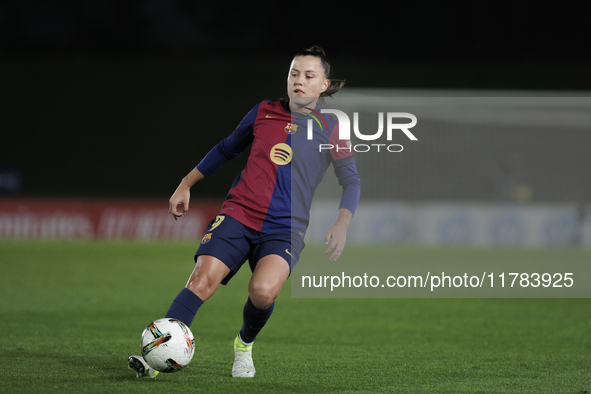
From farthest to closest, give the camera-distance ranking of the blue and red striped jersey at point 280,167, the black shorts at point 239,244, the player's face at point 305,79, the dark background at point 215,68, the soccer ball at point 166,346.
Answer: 1. the dark background at point 215,68
2. the player's face at point 305,79
3. the blue and red striped jersey at point 280,167
4. the black shorts at point 239,244
5. the soccer ball at point 166,346

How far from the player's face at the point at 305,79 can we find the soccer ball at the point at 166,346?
4.79ft

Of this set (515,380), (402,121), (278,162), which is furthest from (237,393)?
(402,121)

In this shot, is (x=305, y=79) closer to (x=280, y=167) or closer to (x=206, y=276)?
(x=280, y=167)

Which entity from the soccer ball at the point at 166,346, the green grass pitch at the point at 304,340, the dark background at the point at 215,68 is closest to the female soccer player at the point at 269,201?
the soccer ball at the point at 166,346

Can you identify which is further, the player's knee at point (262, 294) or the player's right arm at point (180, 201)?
the player's right arm at point (180, 201)

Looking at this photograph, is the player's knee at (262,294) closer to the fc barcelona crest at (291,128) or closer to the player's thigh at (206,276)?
the player's thigh at (206,276)

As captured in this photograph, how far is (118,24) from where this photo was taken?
1792 centimetres

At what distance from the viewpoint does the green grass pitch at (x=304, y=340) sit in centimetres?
384

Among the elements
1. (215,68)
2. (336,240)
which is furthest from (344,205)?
(215,68)

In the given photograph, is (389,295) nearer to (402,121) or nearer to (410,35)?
(402,121)

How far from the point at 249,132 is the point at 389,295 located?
5356mm

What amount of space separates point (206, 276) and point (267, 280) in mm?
324

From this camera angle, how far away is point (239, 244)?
12.6ft

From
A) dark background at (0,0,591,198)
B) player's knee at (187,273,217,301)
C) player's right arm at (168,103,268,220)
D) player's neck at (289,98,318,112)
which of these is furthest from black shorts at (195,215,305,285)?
dark background at (0,0,591,198)
